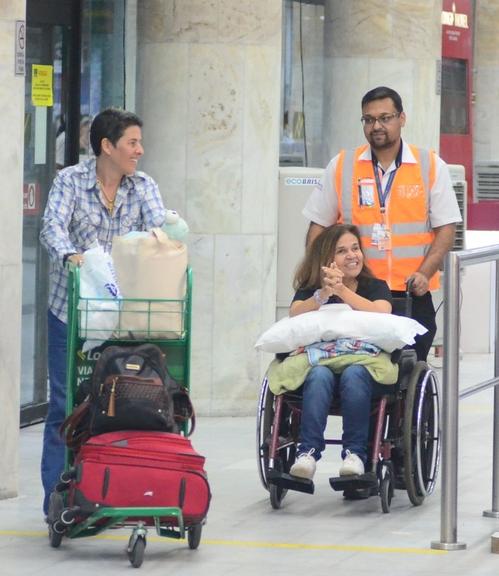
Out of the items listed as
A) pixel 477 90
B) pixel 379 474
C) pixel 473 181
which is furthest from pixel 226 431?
pixel 477 90

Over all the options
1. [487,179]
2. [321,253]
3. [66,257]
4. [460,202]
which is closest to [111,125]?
[66,257]

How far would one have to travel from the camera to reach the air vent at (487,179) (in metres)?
19.7

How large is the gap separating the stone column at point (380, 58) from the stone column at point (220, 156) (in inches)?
82.0

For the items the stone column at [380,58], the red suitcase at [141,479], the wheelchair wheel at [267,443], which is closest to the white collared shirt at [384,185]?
the wheelchair wheel at [267,443]

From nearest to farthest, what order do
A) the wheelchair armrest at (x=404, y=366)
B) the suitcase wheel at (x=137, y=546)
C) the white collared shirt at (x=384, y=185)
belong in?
the suitcase wheel at (x=137, y=546), the wheelchair armrest at (x=404, y=366), the white collared shirt at (x=384, y=185)

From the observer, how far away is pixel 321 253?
7.87 meters

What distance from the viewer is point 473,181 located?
64.9 feet

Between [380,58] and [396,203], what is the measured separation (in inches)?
188

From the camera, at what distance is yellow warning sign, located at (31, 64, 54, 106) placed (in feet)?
33.0

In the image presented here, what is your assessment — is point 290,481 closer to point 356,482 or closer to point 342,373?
point 356,482

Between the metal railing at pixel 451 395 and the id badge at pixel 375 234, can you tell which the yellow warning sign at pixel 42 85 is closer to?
the id badge at pixel 375 234

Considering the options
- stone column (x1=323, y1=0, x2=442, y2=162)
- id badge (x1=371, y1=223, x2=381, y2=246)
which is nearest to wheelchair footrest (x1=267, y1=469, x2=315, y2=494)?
id badge (x1=371, y1=223, x2=381, y2=246)

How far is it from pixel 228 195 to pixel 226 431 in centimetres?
144

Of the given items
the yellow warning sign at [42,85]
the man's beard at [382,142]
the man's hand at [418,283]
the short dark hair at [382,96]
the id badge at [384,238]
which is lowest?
the man's hand at [418,283]
